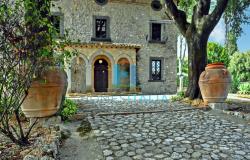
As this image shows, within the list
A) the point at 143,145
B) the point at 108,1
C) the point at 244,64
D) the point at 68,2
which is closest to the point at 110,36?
the point at 108,1

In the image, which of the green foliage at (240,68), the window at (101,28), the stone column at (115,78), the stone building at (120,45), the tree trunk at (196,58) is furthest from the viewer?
the green foliage at (240,68)

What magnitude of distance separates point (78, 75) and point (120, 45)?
11.7 ft

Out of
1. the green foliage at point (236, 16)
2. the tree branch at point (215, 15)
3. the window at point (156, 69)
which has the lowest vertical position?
the window at point (156, 69)

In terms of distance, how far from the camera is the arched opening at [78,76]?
15.9 m

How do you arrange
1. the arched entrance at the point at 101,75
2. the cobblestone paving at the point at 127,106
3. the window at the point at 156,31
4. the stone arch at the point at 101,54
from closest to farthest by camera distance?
the cobblestone paving at the point at 127,106, the stone arch at the point at 101,54, the arched entrance at the point at 101,75, the window at the point at 156,31

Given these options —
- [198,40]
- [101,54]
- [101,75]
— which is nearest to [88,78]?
[101,75]

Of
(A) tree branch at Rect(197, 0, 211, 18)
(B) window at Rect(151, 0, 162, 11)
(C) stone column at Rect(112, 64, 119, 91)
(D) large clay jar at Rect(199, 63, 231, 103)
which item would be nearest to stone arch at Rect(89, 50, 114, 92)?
(C) stone column at Rect(112, 64, 119, 91)

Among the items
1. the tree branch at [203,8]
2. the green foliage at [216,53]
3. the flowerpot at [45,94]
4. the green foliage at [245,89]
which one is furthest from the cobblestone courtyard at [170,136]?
the green foliage at [216,53]

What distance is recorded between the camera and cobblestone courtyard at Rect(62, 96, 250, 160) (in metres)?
3.79

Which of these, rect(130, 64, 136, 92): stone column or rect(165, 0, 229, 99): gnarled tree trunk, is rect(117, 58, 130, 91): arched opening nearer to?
rect(130, 64, 136, 92): stone column

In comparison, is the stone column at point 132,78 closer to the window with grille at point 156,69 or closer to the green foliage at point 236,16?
the window with grille at point 156,69

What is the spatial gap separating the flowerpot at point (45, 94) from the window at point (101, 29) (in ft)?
41.2

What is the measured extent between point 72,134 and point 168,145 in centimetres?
196

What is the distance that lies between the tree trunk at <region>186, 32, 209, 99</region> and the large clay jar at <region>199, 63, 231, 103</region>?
4.03 ft
